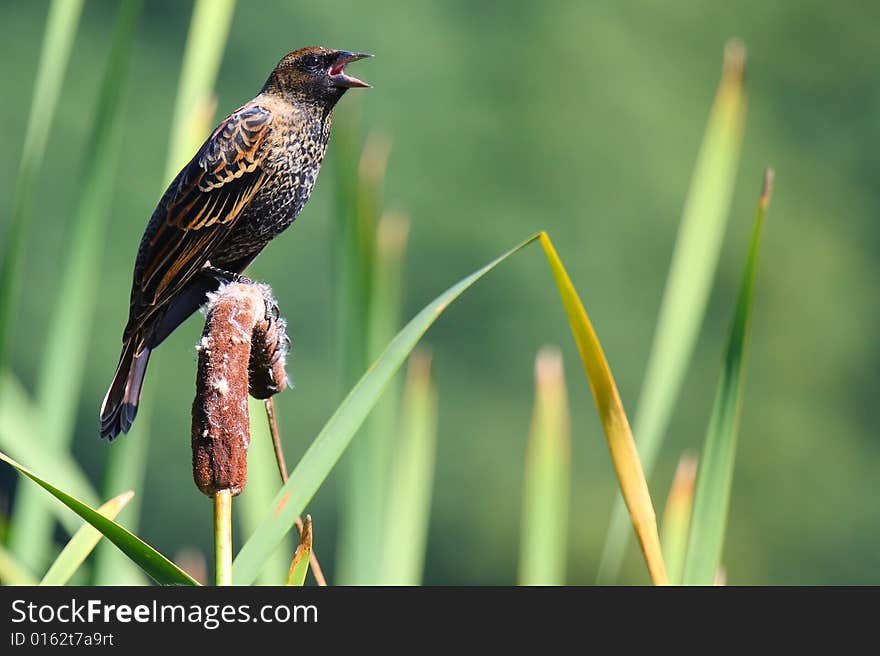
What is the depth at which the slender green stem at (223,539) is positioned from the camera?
994 mm

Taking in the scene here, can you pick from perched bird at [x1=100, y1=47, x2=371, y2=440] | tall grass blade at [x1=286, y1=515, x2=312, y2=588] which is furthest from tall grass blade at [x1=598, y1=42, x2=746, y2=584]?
tall grass blade at [x1=286, y1=515, x2=312, y2=588]

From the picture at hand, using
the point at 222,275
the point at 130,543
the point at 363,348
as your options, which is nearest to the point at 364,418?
the point at 130,543

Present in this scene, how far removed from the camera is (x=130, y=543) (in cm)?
97

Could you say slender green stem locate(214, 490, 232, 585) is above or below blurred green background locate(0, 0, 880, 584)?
below

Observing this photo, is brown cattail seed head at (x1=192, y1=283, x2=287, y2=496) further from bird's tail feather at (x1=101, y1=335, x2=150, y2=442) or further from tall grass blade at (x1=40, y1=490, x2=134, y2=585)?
bird's tail feather at (x1=101, y1=335, x2=150, y2=442)

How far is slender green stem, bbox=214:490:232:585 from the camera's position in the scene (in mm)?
994

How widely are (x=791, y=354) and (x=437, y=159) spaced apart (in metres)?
3.31

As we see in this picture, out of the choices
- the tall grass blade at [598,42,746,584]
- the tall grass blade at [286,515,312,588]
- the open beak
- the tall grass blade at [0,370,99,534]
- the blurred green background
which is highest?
the blurred green background

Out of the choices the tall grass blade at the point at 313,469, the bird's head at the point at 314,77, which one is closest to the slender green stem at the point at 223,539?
the tall grass blade at the point at 313,469

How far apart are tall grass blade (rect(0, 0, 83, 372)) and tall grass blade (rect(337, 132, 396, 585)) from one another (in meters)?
0.48

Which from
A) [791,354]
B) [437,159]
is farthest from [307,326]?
[791,354]

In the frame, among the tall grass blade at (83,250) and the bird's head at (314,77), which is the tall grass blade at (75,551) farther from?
the bird's head at (314,77)

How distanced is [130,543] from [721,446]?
60 cm
